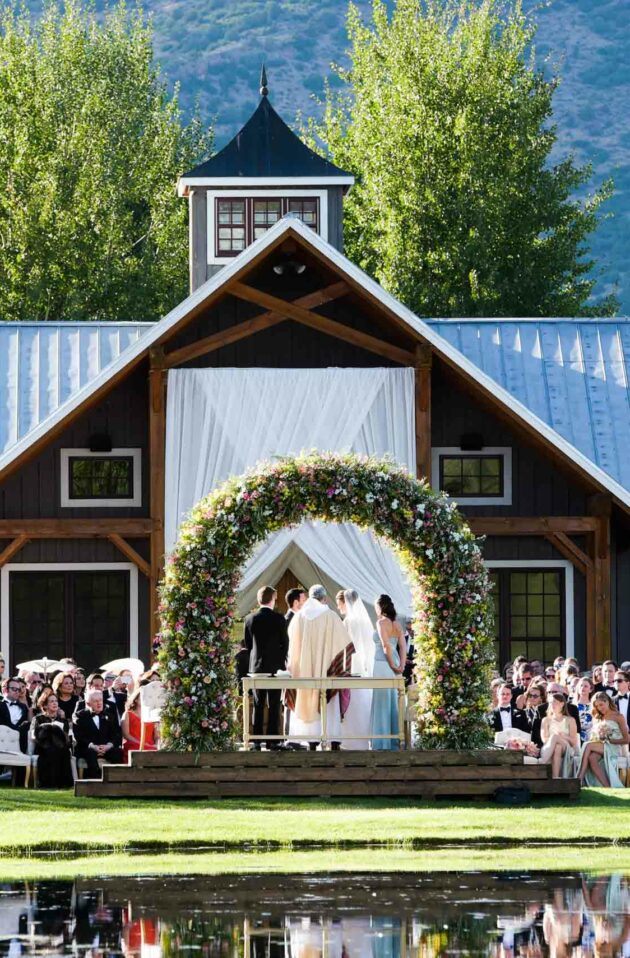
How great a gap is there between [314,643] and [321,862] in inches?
221

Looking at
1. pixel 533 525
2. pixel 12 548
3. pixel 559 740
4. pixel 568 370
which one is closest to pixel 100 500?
pixel 12 548

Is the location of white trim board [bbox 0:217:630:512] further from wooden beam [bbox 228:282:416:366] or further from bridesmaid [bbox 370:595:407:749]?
bridesmaid [bbox 370:595:407:749]

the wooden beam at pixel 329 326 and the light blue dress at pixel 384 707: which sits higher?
the wooden beam at pixel 329 326

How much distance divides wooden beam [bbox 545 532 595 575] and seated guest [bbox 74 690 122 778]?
9.83m

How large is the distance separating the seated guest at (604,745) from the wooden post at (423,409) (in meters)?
7.65

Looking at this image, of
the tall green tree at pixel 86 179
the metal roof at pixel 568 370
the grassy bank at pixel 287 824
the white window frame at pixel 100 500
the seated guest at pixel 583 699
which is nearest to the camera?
the grassy bank at pixel 287 824

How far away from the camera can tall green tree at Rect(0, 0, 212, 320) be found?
4512 cm

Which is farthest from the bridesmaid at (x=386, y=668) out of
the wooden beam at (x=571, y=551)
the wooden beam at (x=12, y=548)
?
the wooden beam at (x=12, y=548)

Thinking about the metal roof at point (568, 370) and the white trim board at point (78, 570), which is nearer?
the white trim board at point (78, 570)

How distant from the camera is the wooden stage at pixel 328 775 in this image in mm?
18766

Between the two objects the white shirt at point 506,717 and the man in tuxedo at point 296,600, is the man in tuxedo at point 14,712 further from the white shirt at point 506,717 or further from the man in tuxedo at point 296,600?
the white shirt at point 506,717

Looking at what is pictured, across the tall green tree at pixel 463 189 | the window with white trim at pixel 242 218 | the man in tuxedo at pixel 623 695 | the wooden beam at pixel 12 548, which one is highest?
the tall green tree at pixel 463 189

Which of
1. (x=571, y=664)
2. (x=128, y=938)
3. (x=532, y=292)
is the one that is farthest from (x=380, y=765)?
(x=532, y=292)

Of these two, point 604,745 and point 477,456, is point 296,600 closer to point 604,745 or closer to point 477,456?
point 604,745
